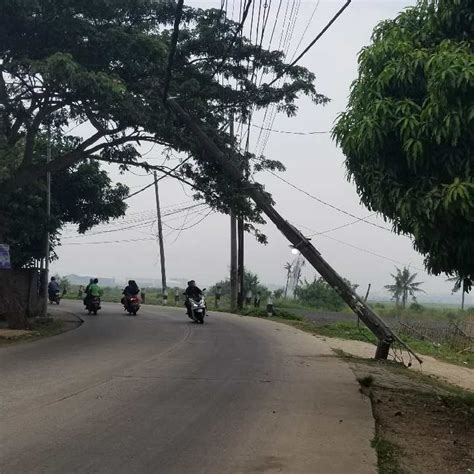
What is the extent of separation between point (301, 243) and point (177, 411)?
9.08m

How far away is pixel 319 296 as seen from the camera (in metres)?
54.0

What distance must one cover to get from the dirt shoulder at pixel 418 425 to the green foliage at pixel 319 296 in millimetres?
39820

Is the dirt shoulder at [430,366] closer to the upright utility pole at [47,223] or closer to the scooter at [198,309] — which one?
the scooter at [198,309]

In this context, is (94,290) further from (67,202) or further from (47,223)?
(47,223)

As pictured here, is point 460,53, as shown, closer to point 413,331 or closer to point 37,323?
point 37,323

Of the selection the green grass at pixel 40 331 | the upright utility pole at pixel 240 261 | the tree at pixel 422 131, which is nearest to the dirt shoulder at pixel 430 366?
the tree at pixel 422 131

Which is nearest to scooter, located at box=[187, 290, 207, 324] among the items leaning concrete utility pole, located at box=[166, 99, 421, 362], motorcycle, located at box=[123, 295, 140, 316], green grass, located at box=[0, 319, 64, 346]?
motorcycle, located at box=[123, 295, 140, 316]

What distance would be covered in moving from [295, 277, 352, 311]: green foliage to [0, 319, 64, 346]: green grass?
111ft

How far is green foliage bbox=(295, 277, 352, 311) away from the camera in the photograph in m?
52.8

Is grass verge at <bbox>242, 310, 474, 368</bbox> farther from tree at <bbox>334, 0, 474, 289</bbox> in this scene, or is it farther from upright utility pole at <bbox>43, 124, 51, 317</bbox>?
tree at <bbox>334, 0, 474, 289</bbox>

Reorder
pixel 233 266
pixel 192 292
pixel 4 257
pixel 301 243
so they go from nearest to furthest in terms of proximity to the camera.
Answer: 1. pixel 301 243
2. pixel 4 257
3. pixel 192 292
4. pixel 233 266

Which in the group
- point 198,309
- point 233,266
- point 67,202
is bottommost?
point 198,309

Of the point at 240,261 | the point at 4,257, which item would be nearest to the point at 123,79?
the point at 4,257

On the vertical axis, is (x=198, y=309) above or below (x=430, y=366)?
above
